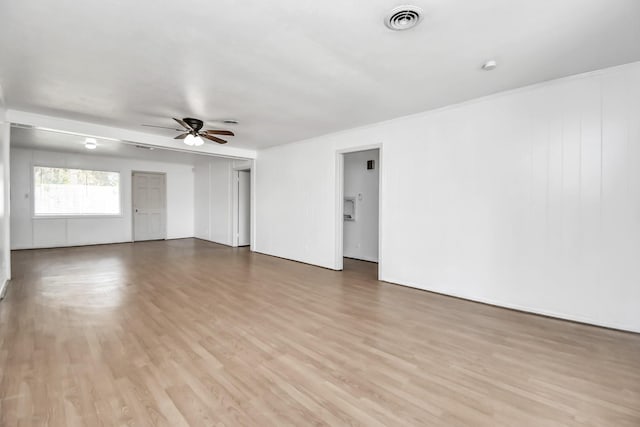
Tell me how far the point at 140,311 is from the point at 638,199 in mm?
5282

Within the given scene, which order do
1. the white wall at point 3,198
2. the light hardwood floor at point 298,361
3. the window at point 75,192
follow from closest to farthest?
the light hardwood floor at point 298,361, the white wall at point 3,198, the window at point 75,192

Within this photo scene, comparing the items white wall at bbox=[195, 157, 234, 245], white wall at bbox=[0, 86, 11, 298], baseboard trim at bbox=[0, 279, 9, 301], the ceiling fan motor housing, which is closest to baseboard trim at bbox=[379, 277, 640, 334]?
the ceiling fan motor housing

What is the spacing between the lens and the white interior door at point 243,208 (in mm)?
8312

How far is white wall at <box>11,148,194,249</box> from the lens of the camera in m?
7.08

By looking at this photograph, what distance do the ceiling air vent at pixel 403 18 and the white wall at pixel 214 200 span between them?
679 cm

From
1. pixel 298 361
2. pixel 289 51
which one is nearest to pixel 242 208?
pixel 289 51

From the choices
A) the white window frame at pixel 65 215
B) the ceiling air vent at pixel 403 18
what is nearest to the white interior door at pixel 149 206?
the white window frame at pixel 65 215

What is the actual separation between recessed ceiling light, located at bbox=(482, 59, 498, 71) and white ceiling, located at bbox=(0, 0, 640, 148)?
0.20 ft

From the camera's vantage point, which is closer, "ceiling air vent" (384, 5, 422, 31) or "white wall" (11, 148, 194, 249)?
"ceiling air vent" (384, 5, 422, 31)

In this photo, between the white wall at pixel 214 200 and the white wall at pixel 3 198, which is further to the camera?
the white wall at pixel 214 200

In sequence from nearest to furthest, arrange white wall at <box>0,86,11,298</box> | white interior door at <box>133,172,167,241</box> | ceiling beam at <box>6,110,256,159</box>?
white wall at <box>0,86,11,298</box> < ceiling beam at <box>6,110,256,159</box> < white interior door at <box>133,172,167,241</box>

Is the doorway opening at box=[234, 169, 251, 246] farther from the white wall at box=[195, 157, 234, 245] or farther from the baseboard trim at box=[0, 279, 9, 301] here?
the baseboard trim at box=[0, 279, 9, 301]

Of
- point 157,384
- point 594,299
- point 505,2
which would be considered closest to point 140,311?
point 157,384

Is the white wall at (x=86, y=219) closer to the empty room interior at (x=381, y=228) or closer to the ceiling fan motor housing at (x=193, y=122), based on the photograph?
the empty room interior at (x=381, y=228)
